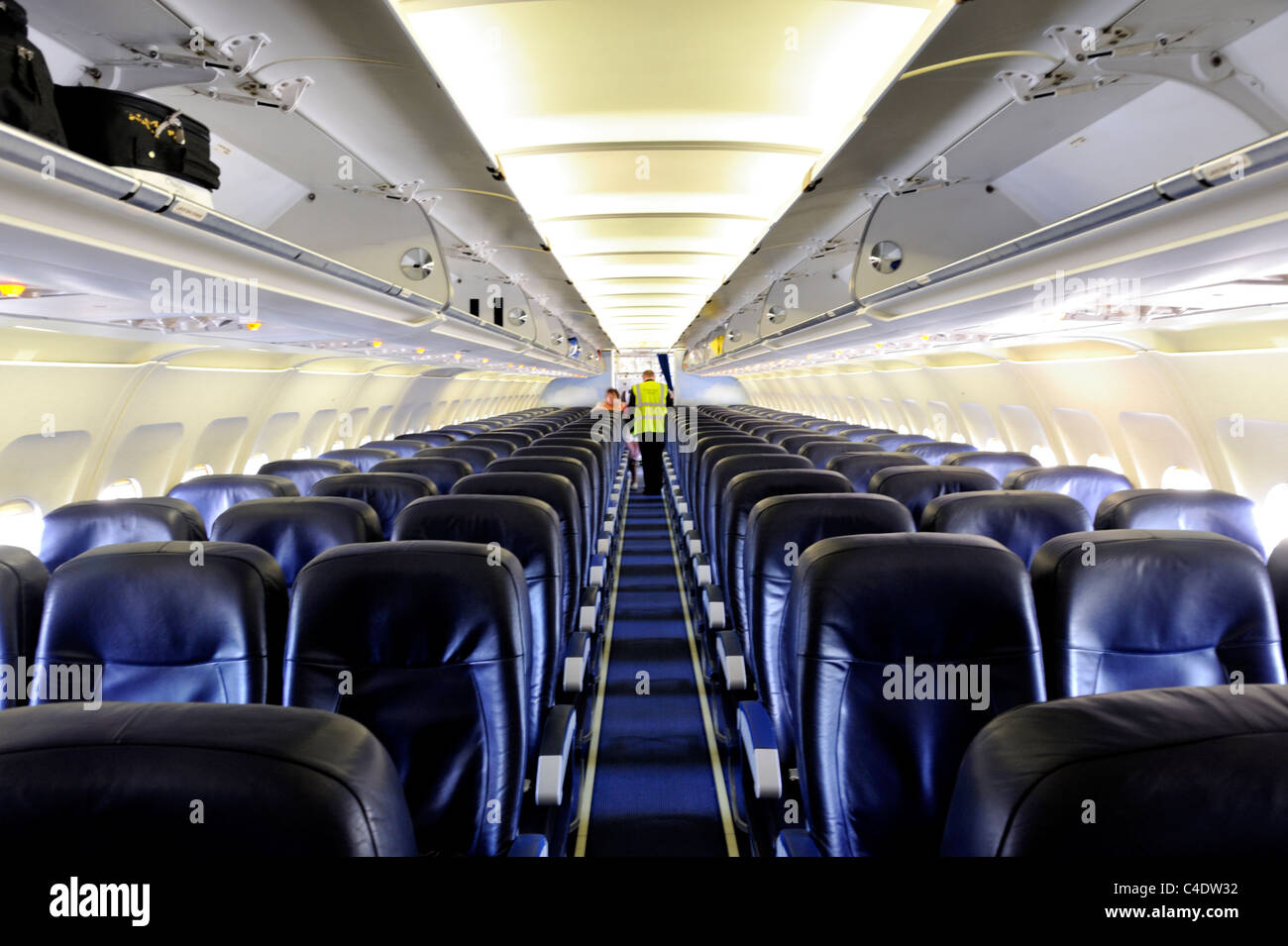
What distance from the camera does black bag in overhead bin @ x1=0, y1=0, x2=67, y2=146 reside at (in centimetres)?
209

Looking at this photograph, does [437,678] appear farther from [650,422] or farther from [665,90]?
[650,422]

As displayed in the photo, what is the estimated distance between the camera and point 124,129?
2645mm

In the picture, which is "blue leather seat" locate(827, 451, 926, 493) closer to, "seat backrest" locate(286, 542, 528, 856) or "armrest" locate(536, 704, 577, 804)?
"armrest" locate(536, 704, 577, 804)

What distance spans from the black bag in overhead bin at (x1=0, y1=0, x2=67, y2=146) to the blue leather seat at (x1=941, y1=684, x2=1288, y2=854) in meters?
2.86

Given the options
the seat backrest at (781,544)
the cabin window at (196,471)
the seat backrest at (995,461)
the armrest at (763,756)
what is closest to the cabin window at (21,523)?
the cabin window at (196,471)

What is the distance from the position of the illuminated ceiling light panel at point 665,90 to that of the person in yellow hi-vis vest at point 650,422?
6.79 m

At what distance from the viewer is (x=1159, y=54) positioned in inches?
106

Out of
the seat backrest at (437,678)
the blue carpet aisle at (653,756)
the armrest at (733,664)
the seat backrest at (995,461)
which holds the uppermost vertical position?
the seat backrest at (995,461)

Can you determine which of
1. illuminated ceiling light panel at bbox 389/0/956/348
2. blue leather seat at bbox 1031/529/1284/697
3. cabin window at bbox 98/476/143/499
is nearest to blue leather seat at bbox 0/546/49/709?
illuminated ceiling light panel at bbox 389/0/956/348

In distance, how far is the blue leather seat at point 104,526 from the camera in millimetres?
3691

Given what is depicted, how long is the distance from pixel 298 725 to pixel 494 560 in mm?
1290

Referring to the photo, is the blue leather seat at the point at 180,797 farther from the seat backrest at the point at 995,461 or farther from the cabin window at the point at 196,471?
the cabin window at the point at 196,471

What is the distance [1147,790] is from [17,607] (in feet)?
10.3

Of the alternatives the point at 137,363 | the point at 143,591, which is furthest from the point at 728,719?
the point at 137,363
